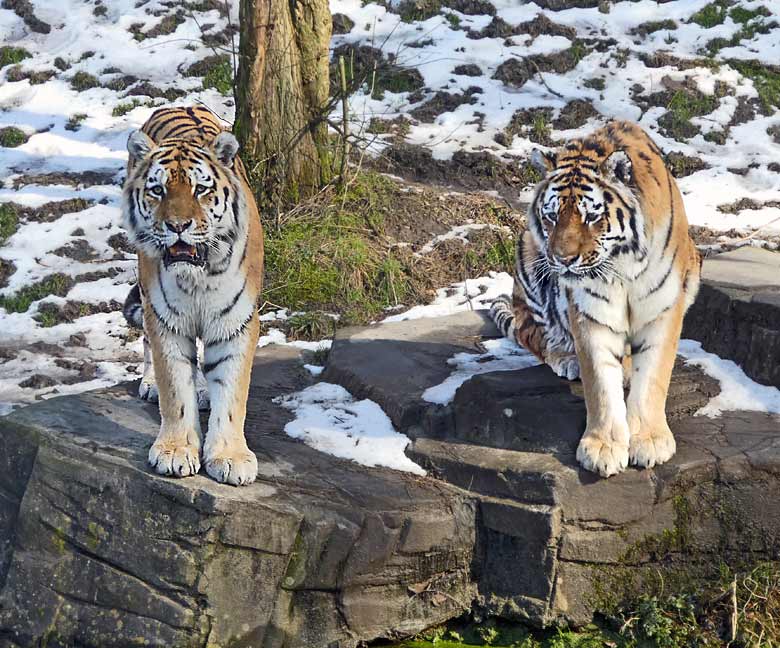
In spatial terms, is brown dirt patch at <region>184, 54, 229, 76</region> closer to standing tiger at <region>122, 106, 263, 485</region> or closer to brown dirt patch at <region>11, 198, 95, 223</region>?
brown dirt patch at <region>11, 198, 95, 223</region>

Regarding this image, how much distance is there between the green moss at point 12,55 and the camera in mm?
9859

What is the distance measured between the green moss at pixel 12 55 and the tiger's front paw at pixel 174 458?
7033 mm

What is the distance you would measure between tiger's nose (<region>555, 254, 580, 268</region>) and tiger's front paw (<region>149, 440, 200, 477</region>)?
1546mm

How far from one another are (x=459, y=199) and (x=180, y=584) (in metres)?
4.49

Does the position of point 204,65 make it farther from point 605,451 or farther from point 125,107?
point 605,451

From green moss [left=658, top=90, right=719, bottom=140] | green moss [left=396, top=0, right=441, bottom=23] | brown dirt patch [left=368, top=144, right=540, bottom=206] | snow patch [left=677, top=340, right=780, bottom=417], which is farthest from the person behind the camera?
green moss [left=396, top=0, right=441, bottom=23]

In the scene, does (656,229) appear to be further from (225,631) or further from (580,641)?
(225,631)

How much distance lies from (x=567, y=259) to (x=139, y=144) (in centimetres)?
165

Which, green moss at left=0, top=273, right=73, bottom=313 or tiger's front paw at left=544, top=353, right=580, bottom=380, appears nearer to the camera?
tiger's front paw at left=544, top=353, right=580, bottom=380

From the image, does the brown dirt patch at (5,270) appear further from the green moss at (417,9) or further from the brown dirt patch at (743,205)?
the brown dirt patch at (743,205)

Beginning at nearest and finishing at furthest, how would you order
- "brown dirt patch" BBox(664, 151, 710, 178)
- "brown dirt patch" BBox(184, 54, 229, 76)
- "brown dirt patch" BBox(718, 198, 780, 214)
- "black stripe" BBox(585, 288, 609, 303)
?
"black stripe" BBox(585, 288, 609, 303) → "brown dirt patch" BBox(718, 198, 780, 214) → "brown dirt patch" BBox(664, 151, 710, 178) → "brown dirt patch" BBox(184, 54, 229, 76)

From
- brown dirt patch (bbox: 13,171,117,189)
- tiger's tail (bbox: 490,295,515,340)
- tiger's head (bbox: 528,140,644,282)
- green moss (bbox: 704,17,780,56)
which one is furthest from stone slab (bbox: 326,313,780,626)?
green moss (bbox: 704,17,780,56)

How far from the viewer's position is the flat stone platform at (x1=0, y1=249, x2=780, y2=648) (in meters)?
3.87

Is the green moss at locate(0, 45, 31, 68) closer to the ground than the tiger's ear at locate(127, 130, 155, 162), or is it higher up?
closer to the ground
